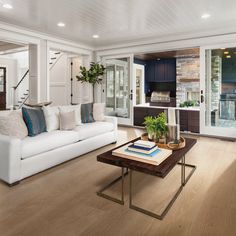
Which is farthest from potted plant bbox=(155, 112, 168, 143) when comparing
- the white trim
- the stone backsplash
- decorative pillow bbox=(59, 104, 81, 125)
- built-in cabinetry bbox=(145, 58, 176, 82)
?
built-in cabinetry bbox=(145, 58, 176, 82)

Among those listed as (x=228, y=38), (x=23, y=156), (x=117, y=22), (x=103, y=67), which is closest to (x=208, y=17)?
(x=228, y=38)

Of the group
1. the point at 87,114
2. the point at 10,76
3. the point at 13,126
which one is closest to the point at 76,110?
the point at 87,114

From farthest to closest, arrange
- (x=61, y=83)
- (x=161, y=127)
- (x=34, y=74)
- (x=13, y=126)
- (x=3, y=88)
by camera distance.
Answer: (x=3, y=88) < (x=61, y=83) < (x=34, y=74) < (x=13, y=126) < (x=161, y=127)

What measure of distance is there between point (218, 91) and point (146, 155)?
3.91 metres

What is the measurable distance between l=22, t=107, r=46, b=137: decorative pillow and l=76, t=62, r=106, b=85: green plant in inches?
140

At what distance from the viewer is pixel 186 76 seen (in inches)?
303

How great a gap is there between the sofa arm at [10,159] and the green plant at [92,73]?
442 centimetres

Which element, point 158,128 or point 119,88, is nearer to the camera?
point 158,128

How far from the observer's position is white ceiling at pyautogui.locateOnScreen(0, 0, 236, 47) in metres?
3.56

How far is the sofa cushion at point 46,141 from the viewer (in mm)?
→ 2762

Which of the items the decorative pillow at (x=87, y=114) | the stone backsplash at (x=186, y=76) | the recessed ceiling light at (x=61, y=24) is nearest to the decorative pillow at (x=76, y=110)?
the decorative pillow at (x=87, y=114)

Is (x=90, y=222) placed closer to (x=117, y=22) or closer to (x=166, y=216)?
(x=166, y=216)

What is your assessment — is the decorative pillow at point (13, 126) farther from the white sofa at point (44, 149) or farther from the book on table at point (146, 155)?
the book on table at point (146, 155)

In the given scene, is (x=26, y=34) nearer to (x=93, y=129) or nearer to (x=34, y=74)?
(x=34, y=74)
